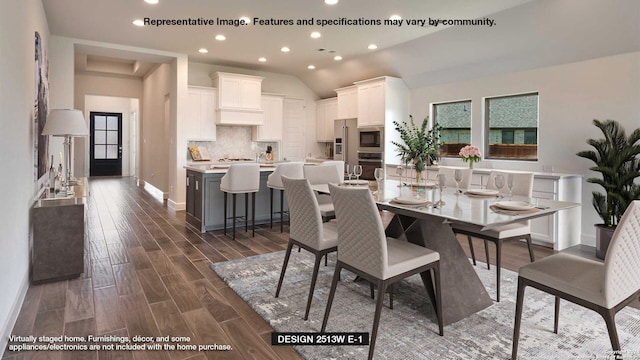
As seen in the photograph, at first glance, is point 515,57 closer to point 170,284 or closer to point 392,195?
point 392,195

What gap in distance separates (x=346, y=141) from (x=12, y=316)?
6.06 m

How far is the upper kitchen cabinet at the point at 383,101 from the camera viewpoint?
6602 millimetres

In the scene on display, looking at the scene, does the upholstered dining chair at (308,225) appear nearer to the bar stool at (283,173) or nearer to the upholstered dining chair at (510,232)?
the upholstered dining chair at (510,232)

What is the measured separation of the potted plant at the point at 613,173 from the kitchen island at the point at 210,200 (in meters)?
4.05

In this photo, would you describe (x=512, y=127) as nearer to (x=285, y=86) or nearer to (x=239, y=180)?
(x=239, y=180)

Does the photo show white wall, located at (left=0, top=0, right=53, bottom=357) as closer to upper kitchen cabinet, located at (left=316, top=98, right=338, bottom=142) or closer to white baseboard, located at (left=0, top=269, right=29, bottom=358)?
white baseboard, located at (left=0, top=269, right=29, bottom=358)

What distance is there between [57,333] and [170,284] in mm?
915

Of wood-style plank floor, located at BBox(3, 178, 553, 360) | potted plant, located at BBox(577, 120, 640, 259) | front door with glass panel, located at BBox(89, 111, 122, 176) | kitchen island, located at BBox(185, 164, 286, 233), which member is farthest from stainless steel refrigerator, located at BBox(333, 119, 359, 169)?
front door with glass panel, located at BBox(89, 111, 122, 176)

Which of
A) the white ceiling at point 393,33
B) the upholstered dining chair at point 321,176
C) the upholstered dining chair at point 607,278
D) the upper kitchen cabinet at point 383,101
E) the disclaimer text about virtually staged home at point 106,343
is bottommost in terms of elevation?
the disclaimer text about virtually staged home at point 106,343

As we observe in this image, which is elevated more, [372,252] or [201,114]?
[201,114]

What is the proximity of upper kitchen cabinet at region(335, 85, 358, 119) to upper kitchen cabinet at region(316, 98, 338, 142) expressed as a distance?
0.51 meters

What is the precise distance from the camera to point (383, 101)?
6.61 meters

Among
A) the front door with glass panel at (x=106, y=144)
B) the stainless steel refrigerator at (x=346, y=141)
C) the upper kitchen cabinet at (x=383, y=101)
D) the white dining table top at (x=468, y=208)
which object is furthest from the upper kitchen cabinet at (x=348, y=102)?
the front door with glass panel at (x=106, y=144)

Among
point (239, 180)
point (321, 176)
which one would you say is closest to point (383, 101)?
point (321, 176)
